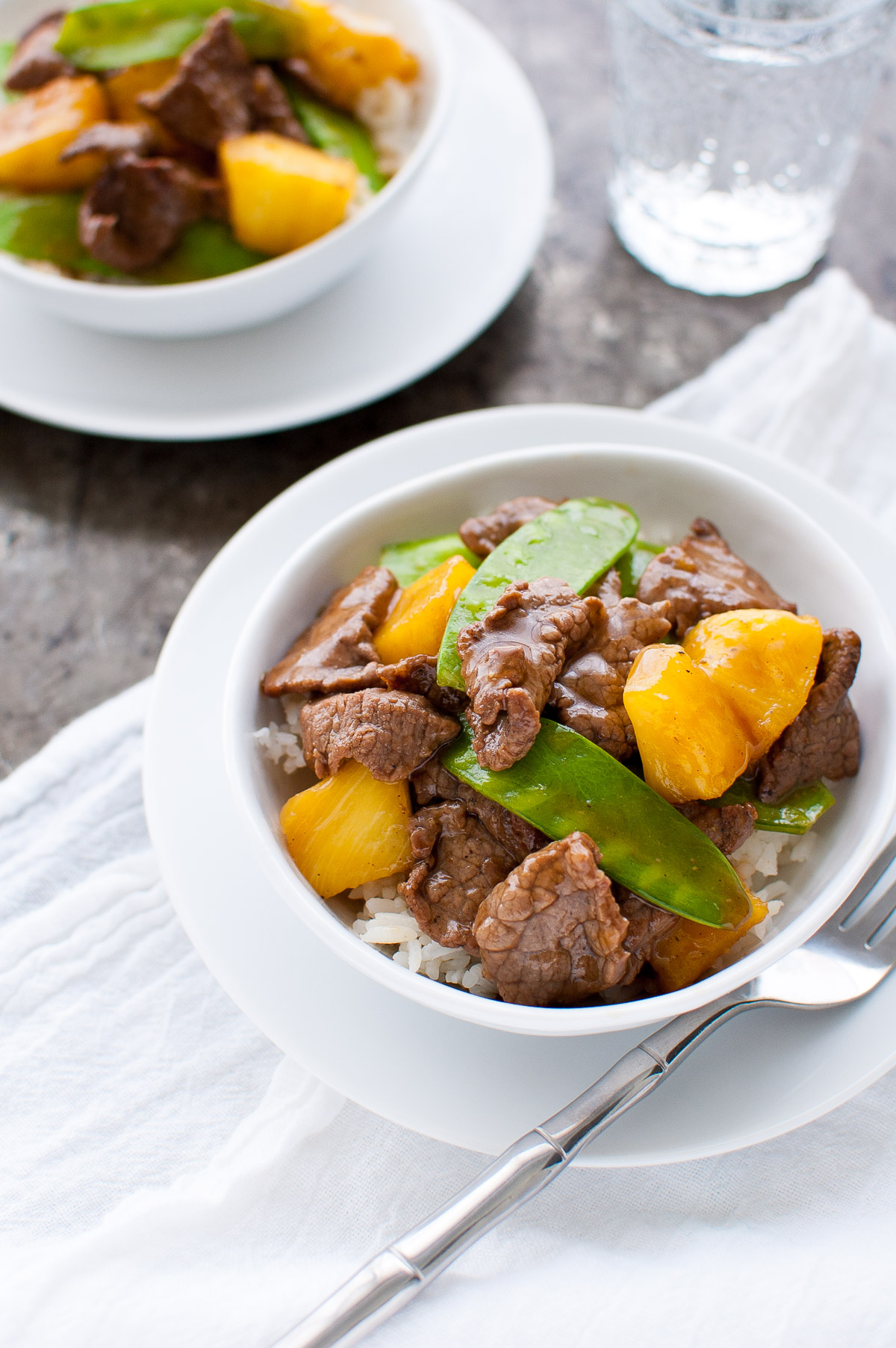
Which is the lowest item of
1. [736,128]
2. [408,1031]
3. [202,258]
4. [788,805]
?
[408,1031]

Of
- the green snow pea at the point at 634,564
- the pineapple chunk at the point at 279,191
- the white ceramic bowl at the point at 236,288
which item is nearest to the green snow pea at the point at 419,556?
the green snow pea at the point at 634,564

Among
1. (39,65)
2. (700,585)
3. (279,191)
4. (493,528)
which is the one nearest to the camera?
(700,585)

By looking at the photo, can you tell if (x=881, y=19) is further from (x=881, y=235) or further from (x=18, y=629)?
(x=18, y=629)

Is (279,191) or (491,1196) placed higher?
(279,191)

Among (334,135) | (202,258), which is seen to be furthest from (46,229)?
(334,135)

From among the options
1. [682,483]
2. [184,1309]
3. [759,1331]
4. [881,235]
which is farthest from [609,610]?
[881,235]

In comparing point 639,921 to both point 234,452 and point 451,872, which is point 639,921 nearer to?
point 451,872

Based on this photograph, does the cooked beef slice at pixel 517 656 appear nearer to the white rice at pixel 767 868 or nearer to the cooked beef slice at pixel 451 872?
the cooked beef slice at pixel 451 872

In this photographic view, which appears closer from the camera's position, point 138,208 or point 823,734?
point 823,734

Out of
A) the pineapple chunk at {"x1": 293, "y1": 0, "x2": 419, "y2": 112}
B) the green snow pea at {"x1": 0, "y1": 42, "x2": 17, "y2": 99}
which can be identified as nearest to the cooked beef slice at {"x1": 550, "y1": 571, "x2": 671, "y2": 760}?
the pineapple chunk at {"x1": 293, "y1": 0, "x2": 419, "y2": 112}
